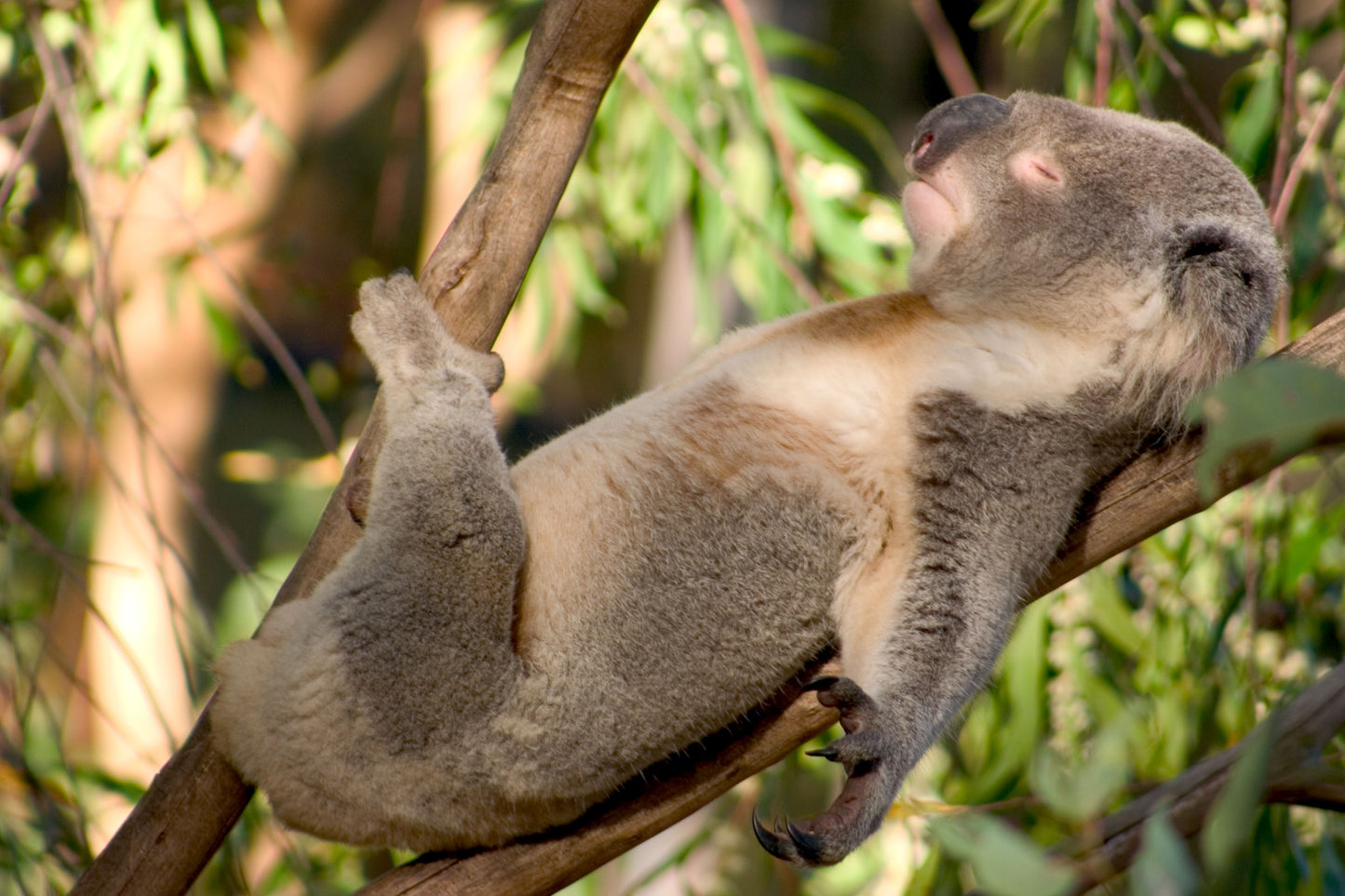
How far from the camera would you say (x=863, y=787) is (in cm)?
130

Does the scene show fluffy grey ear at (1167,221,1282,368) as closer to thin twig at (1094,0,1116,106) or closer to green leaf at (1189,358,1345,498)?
thin twig at (1094,0,1116,106)

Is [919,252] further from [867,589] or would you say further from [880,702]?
[880,702]

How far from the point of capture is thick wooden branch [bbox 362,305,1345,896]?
1479mm

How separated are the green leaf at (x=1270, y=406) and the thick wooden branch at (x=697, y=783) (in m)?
1.06

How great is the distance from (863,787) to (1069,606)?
138 centimetres

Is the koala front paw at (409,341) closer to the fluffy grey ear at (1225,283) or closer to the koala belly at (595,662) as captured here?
the koala belly at (595,662)

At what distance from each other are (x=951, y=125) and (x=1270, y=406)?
4.04ft

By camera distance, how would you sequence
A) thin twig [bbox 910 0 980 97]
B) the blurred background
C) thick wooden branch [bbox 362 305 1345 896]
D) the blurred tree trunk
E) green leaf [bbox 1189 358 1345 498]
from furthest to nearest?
the blurred tree trunk, thin twig [bbox 910 0 980 97], the blurred background, thick wooden branch [bbox 362 305 1345 896], green leaf [bbox 1189 358 1345 498]

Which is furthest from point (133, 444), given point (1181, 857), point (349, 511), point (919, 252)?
point (1181, 857)

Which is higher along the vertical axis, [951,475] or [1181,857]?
[1181,857]

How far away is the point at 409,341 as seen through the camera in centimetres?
142

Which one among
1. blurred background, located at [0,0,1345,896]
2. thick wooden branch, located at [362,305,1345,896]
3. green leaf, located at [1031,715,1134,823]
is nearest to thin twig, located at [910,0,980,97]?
blurred background, located at [0,0,1345,896]

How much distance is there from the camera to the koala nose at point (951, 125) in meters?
1.58

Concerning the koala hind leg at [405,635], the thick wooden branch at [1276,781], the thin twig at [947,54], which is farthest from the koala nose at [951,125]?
the thin twig at [947,54]
